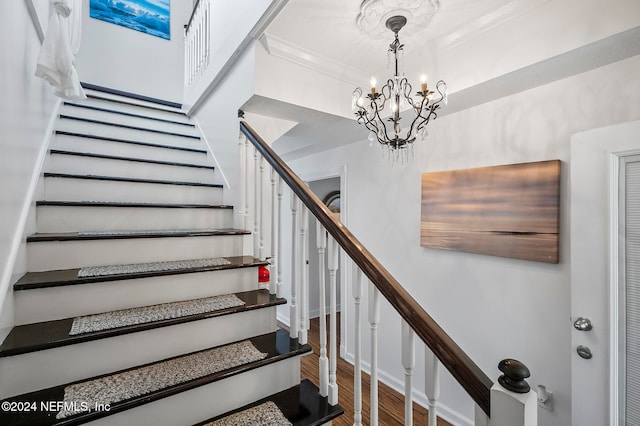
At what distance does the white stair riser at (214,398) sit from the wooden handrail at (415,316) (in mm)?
688

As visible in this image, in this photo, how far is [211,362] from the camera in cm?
125

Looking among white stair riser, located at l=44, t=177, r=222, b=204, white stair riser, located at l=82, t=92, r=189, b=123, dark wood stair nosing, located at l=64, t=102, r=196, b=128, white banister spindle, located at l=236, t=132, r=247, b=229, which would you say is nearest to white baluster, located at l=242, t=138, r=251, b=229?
white banister spindle, located at l=236, t=132, r=247, b=229

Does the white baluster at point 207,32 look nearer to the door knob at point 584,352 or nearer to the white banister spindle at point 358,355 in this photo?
the white banister spindle at point 358,355

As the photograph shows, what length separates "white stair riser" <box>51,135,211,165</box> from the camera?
82.4 inches

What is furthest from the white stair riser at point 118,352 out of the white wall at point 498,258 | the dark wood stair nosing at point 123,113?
the dark wood stair nosing at point 123,113

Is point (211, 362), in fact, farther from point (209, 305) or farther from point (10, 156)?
point (10, 156)

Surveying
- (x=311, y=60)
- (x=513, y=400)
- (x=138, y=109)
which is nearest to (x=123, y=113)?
(x=138, y=109)

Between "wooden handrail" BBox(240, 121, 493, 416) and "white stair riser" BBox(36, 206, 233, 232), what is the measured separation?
1.00 m

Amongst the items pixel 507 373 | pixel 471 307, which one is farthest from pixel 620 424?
pixel 507 373

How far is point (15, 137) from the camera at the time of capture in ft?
3.84

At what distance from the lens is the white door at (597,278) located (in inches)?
54.9

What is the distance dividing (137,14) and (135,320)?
4.55 metres

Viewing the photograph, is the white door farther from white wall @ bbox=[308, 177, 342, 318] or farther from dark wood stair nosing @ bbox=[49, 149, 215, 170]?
white wall @ bbox=[308, 177, 342, 318]

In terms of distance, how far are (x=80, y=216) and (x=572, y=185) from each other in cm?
287
